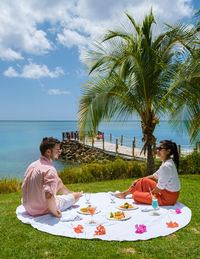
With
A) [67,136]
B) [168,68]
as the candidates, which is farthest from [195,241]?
[67,136]

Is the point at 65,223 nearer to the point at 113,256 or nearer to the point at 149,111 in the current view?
the point at 113,256

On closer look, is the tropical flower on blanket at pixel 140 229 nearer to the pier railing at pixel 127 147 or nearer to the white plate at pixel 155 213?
the white plate at pixel 155 213

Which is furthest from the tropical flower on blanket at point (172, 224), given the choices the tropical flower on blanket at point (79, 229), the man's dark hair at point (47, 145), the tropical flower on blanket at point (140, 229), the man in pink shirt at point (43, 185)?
the man's dark hair at point (47, 145)

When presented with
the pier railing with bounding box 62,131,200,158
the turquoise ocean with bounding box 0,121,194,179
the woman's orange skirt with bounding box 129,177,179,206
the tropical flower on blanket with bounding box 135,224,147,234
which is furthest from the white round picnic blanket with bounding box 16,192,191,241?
the pier railing with bounding box 62,131,200,158

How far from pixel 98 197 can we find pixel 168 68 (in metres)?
5.21

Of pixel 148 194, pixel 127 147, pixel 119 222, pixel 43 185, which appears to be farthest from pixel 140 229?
pixel 127 147

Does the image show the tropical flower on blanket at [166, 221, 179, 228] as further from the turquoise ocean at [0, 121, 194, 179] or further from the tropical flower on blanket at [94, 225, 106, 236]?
the turquoise ocean at [0, 121, 194, 179]

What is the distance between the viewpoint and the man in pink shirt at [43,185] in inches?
155

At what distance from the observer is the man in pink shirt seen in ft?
12.9

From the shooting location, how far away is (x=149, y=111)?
8586mm

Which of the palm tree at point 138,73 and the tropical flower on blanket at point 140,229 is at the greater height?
the palm tree at point 138,73

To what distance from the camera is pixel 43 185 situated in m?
3.91

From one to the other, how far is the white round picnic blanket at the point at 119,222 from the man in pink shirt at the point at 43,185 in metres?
0.16

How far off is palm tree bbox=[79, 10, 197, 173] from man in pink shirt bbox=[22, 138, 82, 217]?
377 centimetres
